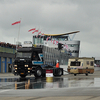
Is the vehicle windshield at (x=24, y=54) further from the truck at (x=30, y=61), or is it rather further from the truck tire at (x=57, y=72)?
the truck tire at (x=57, y=72)

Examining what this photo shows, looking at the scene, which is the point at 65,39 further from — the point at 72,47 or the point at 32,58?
the point at 32,58

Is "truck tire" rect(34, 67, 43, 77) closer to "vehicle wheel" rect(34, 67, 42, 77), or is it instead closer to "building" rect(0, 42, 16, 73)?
"vehicle wheel" rect(34, 67, 42, 77)

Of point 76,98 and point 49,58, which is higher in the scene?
point 49,58

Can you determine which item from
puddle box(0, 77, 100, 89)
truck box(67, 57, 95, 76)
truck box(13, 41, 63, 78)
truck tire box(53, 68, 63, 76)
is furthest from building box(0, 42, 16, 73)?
puddle box(0, 77, 100, 89)

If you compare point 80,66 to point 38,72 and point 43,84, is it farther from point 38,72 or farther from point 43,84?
point 43,84

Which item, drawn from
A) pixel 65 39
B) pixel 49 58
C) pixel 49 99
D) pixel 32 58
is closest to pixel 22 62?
pixel 32 58

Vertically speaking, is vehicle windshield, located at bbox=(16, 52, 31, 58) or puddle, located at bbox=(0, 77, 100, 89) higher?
vehicle windshield, located at bbox=(16, 52, 31, 58)

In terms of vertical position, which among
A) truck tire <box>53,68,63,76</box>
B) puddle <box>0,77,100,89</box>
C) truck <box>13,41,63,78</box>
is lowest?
puddle <box>0,77,100,89</box>

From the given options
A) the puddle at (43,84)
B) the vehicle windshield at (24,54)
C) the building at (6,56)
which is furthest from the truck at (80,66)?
the building at (6,56)

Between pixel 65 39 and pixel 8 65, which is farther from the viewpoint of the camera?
pixel 65 39

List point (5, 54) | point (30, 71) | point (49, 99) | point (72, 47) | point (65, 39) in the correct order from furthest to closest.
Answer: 1. point (65, 39)
2. point (72, 47)
3. point (5, 54)
4. point (30, 71)
5. point (49, 99)

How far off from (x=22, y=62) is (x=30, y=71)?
1355mm

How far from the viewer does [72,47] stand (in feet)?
504

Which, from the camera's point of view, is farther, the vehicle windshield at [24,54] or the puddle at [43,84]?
the vehicle windshield at [24,54]
